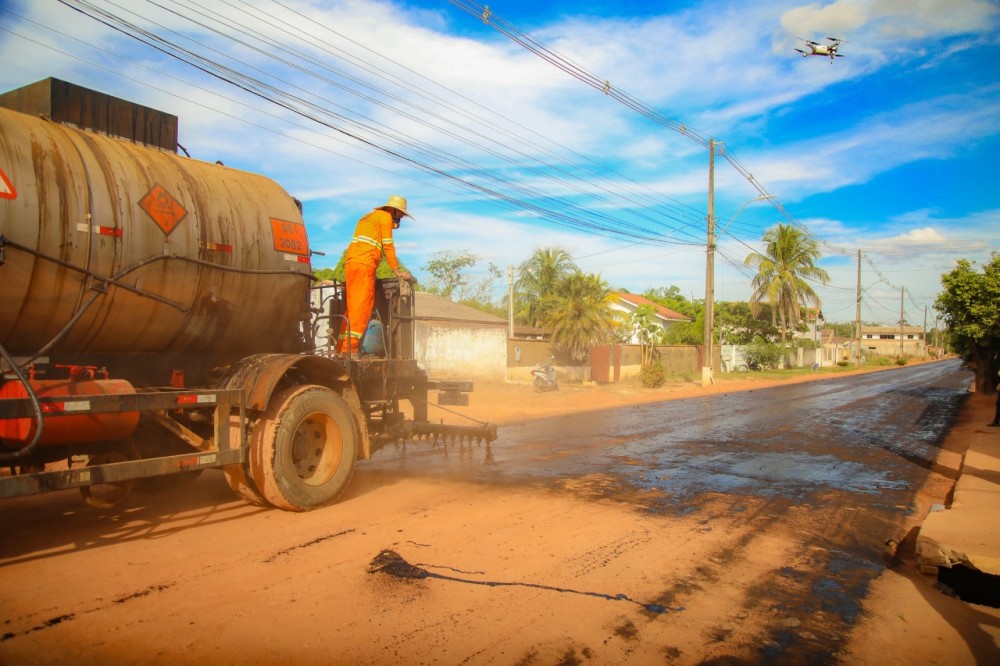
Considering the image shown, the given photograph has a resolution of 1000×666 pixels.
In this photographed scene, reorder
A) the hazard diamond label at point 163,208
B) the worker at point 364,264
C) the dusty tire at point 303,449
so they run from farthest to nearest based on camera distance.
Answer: the worker at point 364,264, the dusty tire at point 303,449, the hazard diamond label at point 163,208

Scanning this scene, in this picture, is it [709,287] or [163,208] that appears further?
[709,287]

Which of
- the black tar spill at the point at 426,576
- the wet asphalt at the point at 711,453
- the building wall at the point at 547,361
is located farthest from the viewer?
the building wall at the point at 547,361

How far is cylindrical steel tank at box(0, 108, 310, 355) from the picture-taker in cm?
481

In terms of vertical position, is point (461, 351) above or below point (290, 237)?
below

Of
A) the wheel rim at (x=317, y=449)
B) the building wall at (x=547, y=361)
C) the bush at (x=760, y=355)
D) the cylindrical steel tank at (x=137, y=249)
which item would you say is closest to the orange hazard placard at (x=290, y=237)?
the cylindrical steel tank at (x=137, y=249)

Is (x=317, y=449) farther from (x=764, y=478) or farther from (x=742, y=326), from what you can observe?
(x=742, y=326)

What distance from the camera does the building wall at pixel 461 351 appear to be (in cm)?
2659

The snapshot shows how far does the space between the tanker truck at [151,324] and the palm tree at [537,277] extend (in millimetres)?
34602

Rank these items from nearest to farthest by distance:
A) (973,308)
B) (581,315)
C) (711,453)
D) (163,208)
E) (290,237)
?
(163,208)
(290,237)
(711,453)
(973,308)
(581,315)

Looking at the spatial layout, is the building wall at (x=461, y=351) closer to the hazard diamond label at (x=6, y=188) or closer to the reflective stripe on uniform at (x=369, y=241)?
the reflective stripe on uniform at (x=369, y=241)

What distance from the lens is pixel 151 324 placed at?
18.7 feet

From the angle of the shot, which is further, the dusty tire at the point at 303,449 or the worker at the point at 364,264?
the worker at the point at 364,264

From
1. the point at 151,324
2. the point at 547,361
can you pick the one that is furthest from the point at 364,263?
the point at 547,361

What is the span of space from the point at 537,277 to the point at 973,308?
2613 cm
